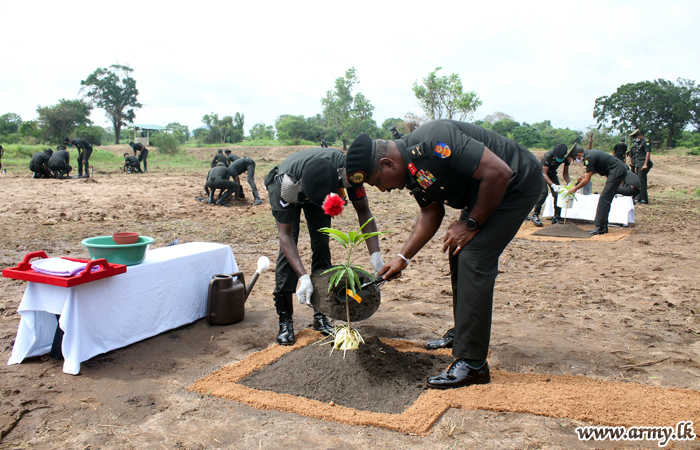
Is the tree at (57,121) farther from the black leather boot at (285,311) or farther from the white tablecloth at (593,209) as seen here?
the black leather boot at (285,311)

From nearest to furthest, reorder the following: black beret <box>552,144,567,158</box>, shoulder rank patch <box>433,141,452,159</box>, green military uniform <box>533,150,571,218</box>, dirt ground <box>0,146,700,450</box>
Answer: dirt ground <box>0,146,700,450</box> < shoulder rank patch <box>433,141,452,159</box> < black beret <box>552,144,567,158</box> < green military uniform <box>533,150,571,218</box>

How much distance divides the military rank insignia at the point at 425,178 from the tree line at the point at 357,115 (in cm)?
3053

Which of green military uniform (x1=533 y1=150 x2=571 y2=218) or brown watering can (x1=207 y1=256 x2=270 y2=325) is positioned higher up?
green military uniform (x1=533 y1=150 x2=571 y2=218)

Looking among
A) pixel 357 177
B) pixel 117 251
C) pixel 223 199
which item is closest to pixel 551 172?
pixel 223 199

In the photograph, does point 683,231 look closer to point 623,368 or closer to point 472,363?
point 623,368

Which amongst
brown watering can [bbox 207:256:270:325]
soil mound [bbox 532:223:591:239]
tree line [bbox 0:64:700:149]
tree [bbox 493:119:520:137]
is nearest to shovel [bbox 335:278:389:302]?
brown watering can [bbox 207:256:270:325]

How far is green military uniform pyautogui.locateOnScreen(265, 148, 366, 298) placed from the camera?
10.6ft

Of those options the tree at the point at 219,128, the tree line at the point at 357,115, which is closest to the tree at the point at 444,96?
the tree line at the point at 357,115

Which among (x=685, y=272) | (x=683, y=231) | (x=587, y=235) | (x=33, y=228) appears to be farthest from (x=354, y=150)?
(x=683, y=231)

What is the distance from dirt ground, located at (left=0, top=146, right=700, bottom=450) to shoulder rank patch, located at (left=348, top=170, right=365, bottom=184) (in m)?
1.35

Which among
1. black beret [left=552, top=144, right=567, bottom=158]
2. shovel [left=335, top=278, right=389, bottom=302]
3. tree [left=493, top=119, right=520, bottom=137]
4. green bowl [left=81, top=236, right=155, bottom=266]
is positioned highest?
tree [left=493, top=119, right=520, bottom=137]

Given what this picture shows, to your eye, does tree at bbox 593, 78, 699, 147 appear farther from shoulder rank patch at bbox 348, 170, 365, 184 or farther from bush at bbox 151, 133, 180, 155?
shoulder rank patch at bbox 348, 170, 365, 184

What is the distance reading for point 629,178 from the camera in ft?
30.3

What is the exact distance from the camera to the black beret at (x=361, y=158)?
2.53 meters
